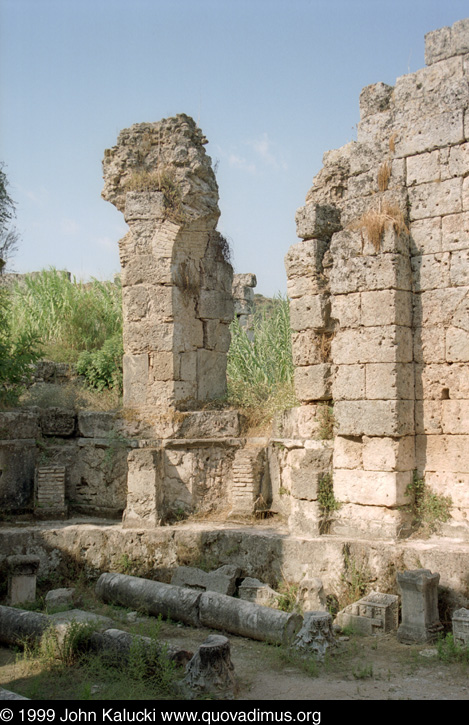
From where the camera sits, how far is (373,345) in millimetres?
7680

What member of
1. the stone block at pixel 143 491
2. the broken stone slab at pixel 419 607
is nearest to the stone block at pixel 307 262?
the stone block at pixel 143 491

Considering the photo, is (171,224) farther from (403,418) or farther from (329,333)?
(403,418)

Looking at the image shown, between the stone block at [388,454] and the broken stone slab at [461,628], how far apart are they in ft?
5.60

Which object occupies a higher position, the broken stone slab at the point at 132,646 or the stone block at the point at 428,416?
the stone block at the point at 428,416

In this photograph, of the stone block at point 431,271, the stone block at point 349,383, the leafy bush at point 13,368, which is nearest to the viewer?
the stone block at point 431,271

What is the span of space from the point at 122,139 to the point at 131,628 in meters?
6.59

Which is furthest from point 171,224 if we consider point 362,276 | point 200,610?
point 200,610

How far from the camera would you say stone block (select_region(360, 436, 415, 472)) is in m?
7.50

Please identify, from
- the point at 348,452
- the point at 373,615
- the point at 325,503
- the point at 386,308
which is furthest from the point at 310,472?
the point at 386,308

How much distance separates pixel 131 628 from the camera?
6.97 m

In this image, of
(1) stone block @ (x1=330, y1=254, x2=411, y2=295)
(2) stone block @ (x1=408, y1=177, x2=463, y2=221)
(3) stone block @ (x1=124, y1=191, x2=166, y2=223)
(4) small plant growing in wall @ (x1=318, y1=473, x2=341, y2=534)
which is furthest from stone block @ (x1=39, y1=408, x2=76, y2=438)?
(2) stone block @ (x1=408, y1=177, x2=463, y2=221)

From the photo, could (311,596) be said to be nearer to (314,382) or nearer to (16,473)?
(314,382)

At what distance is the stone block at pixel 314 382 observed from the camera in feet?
27.7

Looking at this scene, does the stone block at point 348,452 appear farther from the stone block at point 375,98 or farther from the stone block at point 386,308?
the stone block at point 375,98
